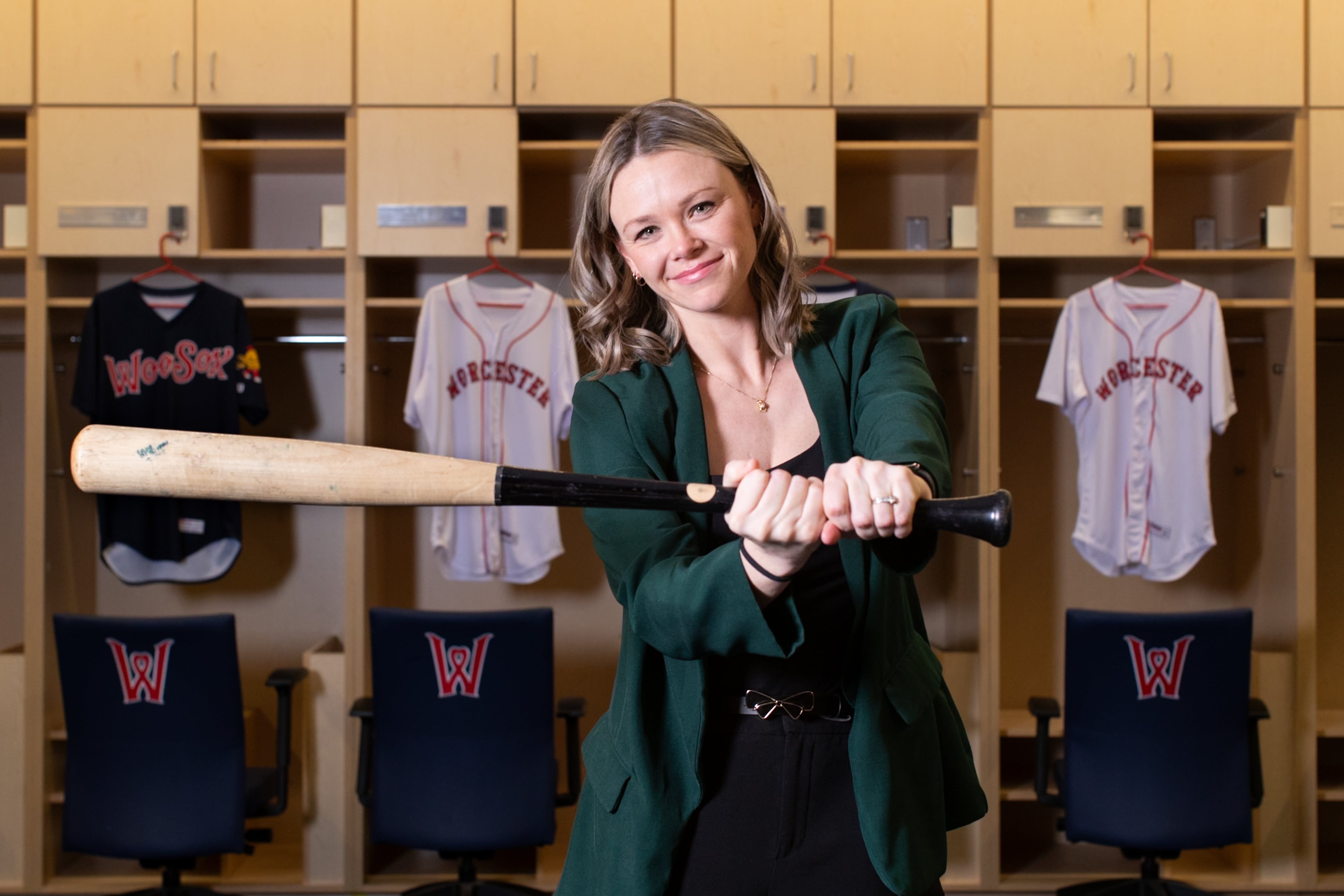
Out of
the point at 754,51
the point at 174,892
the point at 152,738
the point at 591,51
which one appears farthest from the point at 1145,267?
the point at 174,892

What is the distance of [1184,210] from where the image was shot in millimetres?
3600

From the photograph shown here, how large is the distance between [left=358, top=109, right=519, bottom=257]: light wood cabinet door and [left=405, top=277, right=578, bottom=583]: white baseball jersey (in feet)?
0.55

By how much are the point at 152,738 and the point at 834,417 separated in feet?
7.79

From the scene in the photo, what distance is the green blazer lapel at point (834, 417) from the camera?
3.11ft

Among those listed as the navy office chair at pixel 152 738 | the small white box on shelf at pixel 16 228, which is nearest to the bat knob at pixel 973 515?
the navy office chair at pixel 152 738

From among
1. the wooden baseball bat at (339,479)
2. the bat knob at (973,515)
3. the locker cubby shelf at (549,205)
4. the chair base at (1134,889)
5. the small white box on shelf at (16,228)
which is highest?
the locker cubby shelf at (549,205)

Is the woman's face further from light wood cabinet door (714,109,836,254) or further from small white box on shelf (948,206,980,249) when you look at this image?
small white box on shelf (948,206,980,249)

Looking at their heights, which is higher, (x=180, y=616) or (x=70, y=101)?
(x=70, y=101)

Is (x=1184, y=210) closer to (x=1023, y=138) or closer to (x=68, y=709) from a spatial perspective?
(x=1023, y=138)

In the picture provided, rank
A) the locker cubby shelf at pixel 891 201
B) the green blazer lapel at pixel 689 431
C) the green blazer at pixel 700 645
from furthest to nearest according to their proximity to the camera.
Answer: the locker cubby shelf at pixel 891 201
the green blazer lapel at pixel 689 431
the green blazer at pixel 700 645

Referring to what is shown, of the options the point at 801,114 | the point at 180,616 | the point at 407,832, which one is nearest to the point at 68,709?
the point at 180,616

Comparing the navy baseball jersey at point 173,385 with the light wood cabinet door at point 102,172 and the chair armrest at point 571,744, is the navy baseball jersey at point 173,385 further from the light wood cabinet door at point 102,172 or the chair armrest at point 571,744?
the chair armrest at point 571,744

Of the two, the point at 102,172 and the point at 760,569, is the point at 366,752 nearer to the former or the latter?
the point at 102,172

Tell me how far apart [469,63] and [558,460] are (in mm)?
1309
